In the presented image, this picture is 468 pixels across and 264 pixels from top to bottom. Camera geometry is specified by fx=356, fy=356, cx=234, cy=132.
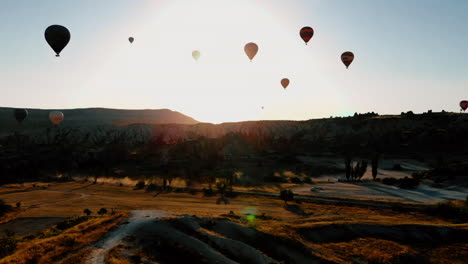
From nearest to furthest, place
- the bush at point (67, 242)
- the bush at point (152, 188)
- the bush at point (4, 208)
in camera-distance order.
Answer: the bush at point (67, 242) → the bush at point (4, 208) → the bush at point (152, 188)


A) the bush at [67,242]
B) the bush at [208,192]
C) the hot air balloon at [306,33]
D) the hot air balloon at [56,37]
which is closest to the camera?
the bush at [67,242]

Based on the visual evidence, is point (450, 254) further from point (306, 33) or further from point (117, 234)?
point (306, 33)

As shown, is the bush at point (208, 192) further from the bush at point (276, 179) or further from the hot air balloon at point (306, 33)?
the hot air balloon at point (306, 33)

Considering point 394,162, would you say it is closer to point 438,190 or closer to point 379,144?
point 379,144

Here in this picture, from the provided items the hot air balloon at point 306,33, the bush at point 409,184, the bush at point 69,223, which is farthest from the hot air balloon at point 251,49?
the bush at point 69,223

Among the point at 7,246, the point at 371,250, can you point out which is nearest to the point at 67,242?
the point at 7,246

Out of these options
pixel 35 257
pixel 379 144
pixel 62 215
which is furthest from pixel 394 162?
pixel 35 257

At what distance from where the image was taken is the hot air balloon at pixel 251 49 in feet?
197

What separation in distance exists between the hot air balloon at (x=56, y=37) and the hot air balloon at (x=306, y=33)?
37.0 m

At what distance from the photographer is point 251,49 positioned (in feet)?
197

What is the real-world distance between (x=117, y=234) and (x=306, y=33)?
48.9m

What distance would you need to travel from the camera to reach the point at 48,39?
49.6 metres

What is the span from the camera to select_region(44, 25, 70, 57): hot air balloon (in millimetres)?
49438

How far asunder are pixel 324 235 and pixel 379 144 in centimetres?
9423
